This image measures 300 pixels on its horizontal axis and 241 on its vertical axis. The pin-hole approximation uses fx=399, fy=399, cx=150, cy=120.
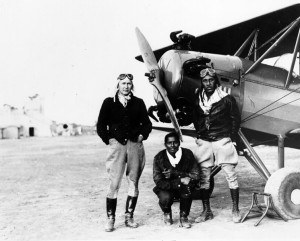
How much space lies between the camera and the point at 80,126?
66.6 m

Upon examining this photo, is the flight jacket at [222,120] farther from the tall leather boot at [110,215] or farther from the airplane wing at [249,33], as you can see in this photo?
the airplane wing at [249,33]

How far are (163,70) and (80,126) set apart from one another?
62.0 metres

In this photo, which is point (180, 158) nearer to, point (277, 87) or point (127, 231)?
point (127, 231)

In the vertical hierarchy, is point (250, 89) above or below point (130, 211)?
above

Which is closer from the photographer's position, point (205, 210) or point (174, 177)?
point (174, 177)

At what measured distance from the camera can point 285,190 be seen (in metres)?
5.27

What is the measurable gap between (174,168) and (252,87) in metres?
1.87

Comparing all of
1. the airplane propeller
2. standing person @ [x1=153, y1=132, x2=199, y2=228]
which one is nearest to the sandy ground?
standing person @ [x1=153, y1=132, x2=199, y2=228]

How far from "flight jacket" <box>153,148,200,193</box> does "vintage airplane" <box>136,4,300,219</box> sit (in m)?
→ 0.45

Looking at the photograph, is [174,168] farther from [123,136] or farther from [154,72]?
[154,72]

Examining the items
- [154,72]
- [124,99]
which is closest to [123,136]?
[124,99]

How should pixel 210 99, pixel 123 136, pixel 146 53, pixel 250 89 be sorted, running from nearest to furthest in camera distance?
pixel 123 136, pixel 210 99, pixel 146 53, pixel 250 89

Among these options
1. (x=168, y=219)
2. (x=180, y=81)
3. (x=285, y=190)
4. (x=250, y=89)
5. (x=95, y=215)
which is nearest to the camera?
(x=168, y=219)

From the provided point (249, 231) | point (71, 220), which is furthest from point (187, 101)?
point (71, 220)
